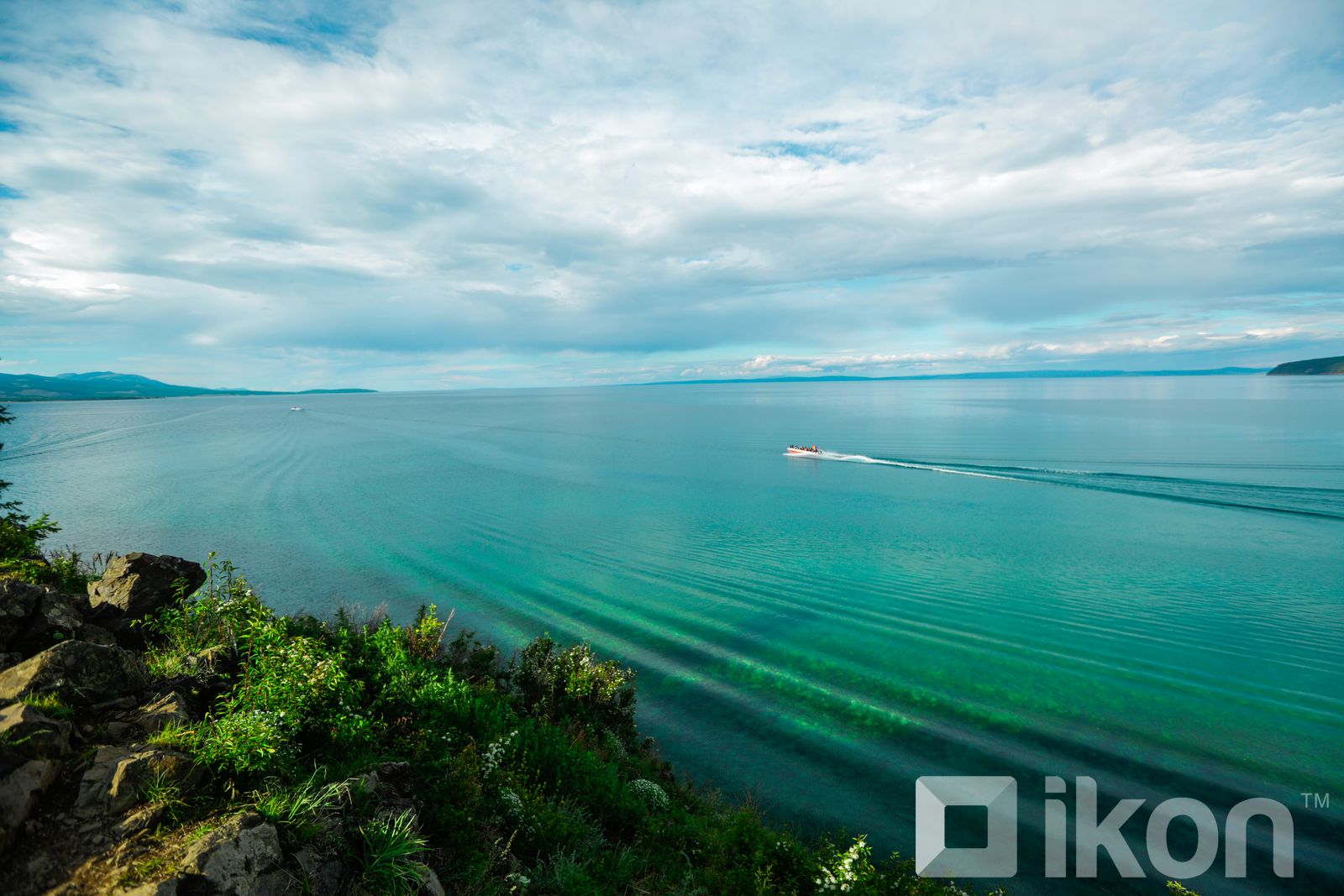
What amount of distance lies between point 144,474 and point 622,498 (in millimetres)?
51380

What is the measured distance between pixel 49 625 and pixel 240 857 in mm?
7110

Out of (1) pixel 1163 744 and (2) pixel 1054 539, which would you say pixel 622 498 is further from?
(1) pixel 1163 744

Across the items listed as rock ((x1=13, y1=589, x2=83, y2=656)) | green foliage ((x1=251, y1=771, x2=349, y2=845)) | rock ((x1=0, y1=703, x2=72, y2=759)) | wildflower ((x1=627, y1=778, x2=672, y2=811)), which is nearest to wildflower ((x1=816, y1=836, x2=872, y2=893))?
wildflower ((x1=627, y1=778, x2=672, y2=811))

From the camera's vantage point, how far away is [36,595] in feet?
33.6

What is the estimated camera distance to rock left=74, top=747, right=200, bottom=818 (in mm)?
A: 6555

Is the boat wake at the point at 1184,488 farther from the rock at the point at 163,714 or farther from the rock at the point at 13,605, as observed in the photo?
the rock at the point at 13,605

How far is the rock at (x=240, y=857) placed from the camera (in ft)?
20.3

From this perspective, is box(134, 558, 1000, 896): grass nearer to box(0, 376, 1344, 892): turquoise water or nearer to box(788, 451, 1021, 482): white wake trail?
box(0, 376, 1344, 892): turquoise water

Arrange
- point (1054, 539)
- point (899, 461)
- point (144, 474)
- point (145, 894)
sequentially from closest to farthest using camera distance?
point (145, 894)
point (1054, 539)
point (144, 474)
point (899, 461)

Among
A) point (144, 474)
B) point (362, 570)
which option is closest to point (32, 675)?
point (362, 570)

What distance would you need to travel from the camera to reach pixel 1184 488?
5094 cm

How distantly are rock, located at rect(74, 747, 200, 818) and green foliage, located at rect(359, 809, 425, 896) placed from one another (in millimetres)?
2222

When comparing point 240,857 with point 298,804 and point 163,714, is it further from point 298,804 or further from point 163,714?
point 163,714

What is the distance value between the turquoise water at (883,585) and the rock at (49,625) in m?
14.3
